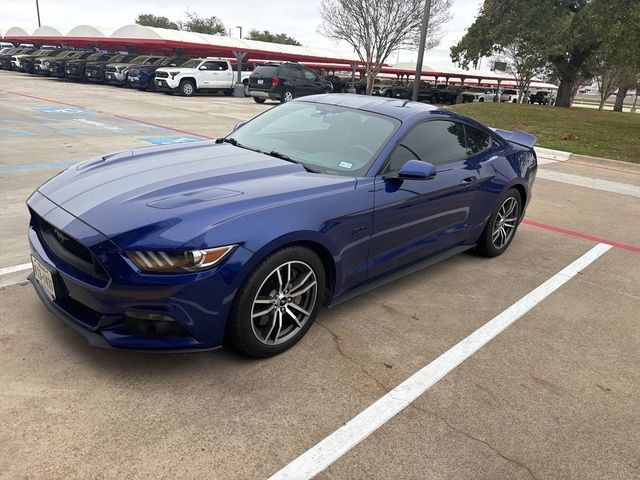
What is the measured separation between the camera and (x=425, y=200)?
3793 millimetres

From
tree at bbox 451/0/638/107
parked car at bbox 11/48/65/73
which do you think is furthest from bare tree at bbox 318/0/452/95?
parked car at bbox 11/48/65/73

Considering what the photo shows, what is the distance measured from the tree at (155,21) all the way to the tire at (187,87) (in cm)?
5559

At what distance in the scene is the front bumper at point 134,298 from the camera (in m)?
2.49

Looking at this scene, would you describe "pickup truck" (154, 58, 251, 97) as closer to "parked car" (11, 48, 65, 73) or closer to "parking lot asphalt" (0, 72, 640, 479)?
"parked car" (11, 48, 65, 73)

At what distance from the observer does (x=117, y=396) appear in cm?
260

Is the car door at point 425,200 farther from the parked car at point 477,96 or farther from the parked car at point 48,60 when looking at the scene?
the parked car at point 477,96

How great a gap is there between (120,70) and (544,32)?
19.9 metres

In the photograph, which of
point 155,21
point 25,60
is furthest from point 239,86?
point 155,21

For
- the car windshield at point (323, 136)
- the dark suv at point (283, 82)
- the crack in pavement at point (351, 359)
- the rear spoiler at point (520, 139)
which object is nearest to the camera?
the crack in pavement at point (351, 359)

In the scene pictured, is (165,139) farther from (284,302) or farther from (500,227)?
(284,302)

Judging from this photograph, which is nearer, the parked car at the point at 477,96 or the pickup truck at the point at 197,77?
the pickup truck at the point at 197,77

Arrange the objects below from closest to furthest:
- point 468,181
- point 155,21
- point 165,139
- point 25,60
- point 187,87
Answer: point 468,181, point 165,139, point 187,87, point 25,60, point 155,21

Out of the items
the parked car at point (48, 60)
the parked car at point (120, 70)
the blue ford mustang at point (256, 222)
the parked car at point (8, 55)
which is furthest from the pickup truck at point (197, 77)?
the blue ford mustang at point (256, 222)

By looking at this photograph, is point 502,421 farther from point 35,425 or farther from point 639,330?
point 35,425
